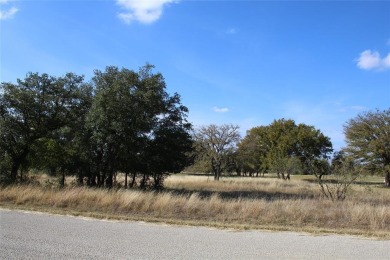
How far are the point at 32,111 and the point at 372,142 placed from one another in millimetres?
42904

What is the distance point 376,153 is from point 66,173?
4124cm

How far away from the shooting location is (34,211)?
12188mm

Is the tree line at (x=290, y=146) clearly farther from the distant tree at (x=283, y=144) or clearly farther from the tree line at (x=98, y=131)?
the tree line at (x=98, y=131)

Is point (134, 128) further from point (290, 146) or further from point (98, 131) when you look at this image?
point (290, 146)

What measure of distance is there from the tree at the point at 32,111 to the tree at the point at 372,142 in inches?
1566

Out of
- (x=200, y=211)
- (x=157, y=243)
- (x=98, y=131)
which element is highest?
(x=98, y=131)

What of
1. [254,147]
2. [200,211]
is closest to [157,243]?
[200,211]

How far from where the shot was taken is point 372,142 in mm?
50375

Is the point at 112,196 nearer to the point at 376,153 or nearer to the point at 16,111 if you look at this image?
the point at 16,111

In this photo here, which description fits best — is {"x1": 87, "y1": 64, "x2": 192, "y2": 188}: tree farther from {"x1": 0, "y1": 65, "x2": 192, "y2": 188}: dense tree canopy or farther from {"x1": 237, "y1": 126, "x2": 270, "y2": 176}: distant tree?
{"x1": 237, "y1": 126, "x2": 270, "y2": 176}: distant tree

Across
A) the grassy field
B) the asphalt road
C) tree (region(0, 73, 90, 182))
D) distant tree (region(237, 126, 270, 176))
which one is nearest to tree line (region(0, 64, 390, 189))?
tree (region(0, 73, 90, 182))

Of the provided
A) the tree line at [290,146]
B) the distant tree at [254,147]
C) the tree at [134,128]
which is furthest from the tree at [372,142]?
the tree at [134,128]

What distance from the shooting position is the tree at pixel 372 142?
50438 millimetres

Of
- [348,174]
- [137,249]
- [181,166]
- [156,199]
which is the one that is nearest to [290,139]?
[181,166]
